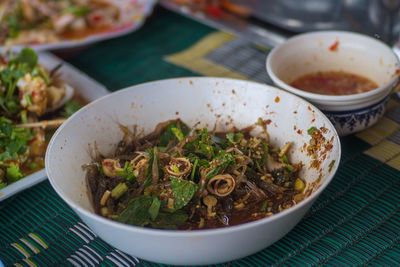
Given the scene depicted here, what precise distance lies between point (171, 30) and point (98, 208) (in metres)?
1.40

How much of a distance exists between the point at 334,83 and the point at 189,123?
56cm

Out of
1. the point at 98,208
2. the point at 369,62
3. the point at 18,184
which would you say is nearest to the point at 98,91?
the point at 18,184

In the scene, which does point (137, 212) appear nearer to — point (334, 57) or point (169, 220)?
point (169, 220)

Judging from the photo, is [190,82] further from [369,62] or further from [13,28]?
[13,28]

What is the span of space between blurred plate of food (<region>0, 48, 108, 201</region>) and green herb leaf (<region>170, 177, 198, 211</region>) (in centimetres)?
49

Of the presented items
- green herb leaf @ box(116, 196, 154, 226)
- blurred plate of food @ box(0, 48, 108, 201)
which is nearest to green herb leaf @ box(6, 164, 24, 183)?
blurred plate of food @ box(0, 48, 108, 201)

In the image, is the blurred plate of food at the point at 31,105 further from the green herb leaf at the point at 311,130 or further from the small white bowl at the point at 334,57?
the green herb leaf at the point at 311,130

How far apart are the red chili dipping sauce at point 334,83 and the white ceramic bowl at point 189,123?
0.31m

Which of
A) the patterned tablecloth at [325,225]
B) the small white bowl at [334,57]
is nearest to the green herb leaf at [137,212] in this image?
the patterned tablecloth at [325,225]

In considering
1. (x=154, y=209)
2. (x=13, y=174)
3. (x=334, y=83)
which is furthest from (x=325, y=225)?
(x=13, y=174)

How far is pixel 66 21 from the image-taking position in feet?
8.04

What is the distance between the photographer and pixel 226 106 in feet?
5.45

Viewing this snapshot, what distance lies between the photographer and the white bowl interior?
6.05 feet

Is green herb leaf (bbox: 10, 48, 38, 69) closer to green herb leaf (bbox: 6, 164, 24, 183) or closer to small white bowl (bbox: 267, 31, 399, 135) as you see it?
green herb leaf (bbox: 6, 164, 24, 183)
